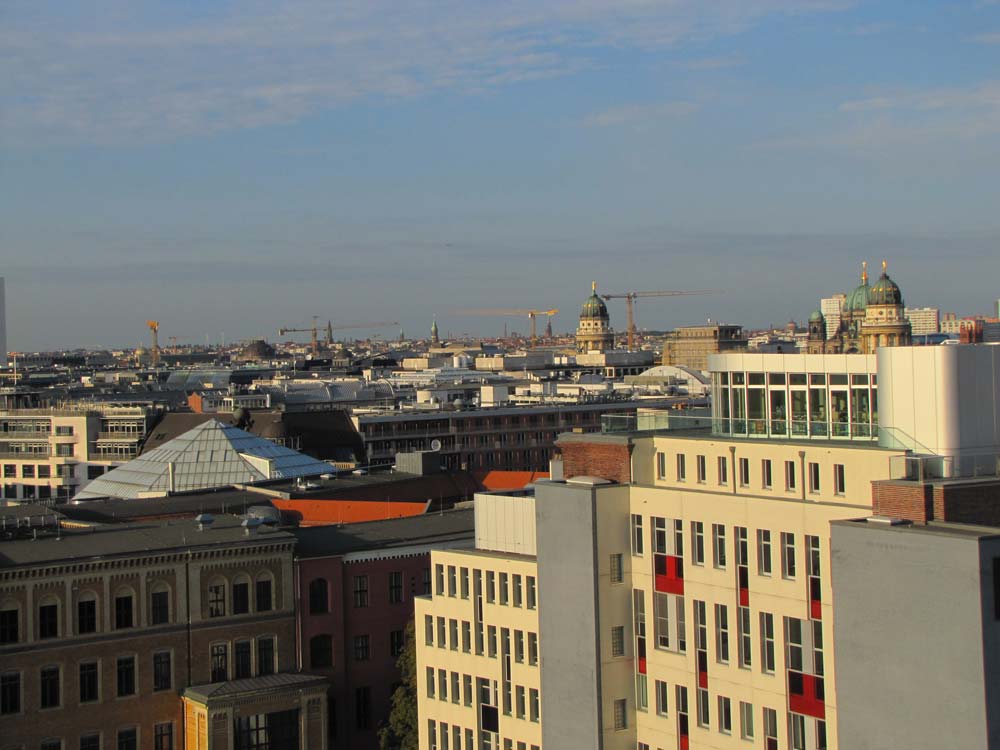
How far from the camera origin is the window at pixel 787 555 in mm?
31859

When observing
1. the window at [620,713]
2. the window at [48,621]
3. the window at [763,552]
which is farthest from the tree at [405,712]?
the window at [763,552]

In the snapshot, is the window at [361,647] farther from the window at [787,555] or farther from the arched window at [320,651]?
the window at [787,555]

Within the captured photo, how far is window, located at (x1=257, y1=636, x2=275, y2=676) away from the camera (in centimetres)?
5125

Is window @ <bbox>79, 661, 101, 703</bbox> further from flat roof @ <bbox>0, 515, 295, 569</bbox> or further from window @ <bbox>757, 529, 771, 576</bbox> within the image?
window @ <bbox>757, 529, 771, 576</bbox>

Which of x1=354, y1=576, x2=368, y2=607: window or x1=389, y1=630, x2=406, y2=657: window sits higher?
x1=354, y1=576, x2=368, y2=607: window

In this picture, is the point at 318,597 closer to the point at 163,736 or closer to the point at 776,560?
the point at 163,736

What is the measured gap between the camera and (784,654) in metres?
32.0

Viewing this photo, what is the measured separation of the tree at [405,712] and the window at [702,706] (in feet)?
47.8

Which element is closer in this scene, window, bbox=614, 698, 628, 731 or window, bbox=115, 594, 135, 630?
window, bbox=614, 698, 628, 731

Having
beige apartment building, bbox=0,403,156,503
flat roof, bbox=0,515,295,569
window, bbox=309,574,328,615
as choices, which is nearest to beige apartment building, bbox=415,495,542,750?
window, bbox=309,574,328,615

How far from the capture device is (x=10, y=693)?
46.8 meters

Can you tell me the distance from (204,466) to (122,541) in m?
28.9

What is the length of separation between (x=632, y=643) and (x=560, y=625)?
195 centimetres

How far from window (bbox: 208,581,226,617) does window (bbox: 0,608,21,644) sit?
6215mm
